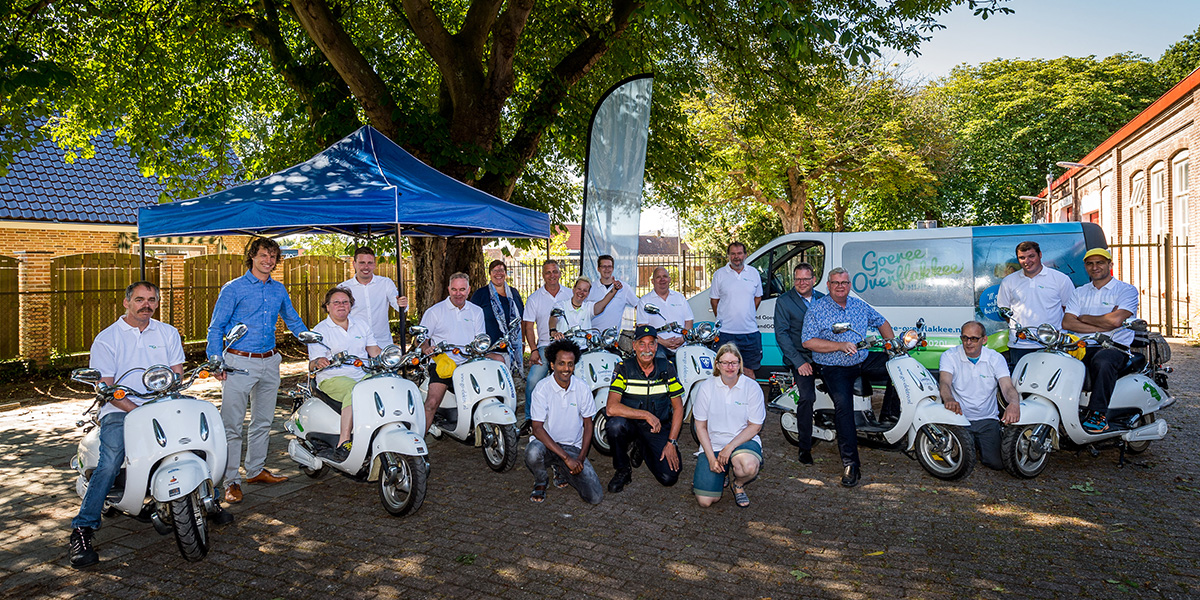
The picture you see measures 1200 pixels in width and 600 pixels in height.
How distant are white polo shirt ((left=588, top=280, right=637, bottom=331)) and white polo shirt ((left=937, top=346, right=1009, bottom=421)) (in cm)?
322

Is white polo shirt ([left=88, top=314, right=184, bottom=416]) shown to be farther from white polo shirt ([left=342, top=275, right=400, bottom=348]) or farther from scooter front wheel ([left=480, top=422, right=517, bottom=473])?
scooter front wheel ([left=480, top=422, right=517, bottom=473])

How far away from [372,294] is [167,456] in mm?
2821

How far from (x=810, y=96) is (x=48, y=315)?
13.2m

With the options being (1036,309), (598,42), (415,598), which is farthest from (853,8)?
(415,598)

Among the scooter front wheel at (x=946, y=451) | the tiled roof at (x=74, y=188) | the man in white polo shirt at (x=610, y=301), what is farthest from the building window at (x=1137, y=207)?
the tiled roof at (x=74, y=188)

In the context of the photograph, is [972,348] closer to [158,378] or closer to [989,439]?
[989,439]

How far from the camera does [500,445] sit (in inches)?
247

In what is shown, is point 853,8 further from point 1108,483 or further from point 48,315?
point 48,315

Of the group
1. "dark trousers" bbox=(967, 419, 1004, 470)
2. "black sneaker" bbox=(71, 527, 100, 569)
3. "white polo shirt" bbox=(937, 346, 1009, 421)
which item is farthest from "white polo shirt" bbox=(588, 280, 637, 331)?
"black sneaker" bbox=(71, 527, 100, 569)

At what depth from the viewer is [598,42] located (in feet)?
40.9

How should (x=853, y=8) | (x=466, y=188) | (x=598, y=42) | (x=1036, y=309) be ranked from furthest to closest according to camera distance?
(x=598, y=42) < (x=853, y=8) < (x=466, y=188) < (x=1036, y=309)

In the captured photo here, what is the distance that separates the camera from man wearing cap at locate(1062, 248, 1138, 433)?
6121 millimetres

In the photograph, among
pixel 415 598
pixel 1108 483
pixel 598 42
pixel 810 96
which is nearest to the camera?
pixel 415 598

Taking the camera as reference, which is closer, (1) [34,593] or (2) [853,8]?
(1) [34,593]
